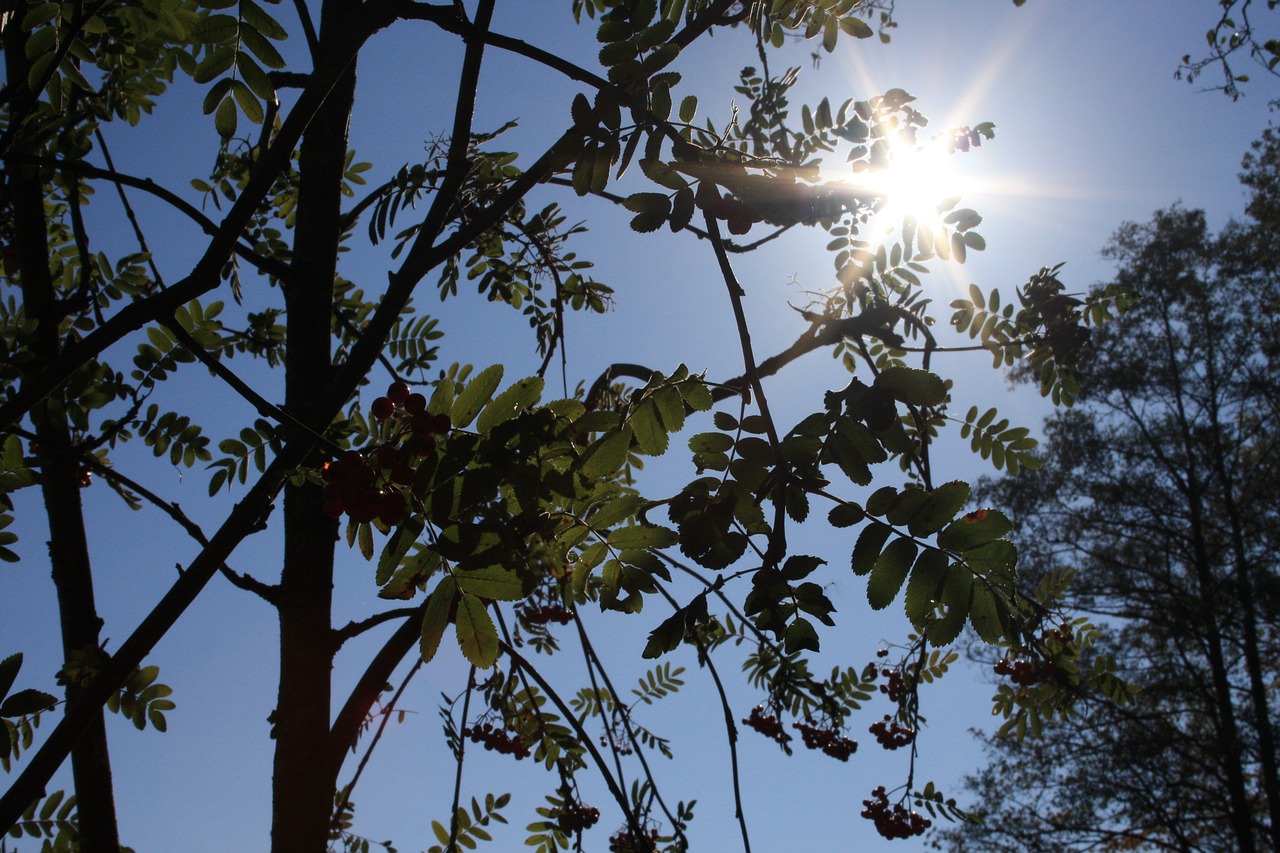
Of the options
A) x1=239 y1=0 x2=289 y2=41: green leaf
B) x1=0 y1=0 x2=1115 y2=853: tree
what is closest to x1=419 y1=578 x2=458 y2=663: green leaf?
x1=0 y1=0 x2=1115 y2=853: tree

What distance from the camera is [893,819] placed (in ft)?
12.8

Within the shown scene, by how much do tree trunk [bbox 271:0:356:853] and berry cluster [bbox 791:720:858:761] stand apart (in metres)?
2.60

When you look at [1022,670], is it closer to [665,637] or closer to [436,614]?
[665,637]

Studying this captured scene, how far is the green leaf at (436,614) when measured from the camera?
1393 millimetres

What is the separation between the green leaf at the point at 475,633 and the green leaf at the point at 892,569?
2.22ft

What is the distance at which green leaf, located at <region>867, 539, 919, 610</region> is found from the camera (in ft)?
4.30

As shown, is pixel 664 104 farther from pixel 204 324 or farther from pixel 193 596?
pixel 204 324

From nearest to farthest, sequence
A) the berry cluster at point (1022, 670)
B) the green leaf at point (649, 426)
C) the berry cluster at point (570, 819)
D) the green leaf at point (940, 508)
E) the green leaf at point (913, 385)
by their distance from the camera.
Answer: the green leaf at point (913, 385) → the green leaf at point (940, 508) → the green leaf at point (649, 426) → the berry cluster at point (570, 819) → the berry cluster at point (1022, 670)

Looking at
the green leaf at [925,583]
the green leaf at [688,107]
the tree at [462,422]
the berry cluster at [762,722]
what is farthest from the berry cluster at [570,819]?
the green leaf at [688,107]

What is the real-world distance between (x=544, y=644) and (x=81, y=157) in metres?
2.68

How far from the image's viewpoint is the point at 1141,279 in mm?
13523

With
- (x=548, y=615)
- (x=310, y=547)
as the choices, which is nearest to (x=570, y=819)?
(x=548, y=615)

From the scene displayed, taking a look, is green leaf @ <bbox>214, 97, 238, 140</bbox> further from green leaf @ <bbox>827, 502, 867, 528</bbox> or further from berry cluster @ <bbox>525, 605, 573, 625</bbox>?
berry cluster @ <bbox>525, 605, 573, 625</bbox>

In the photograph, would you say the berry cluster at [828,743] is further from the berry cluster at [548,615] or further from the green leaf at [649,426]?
the green leaf at [649,426]
